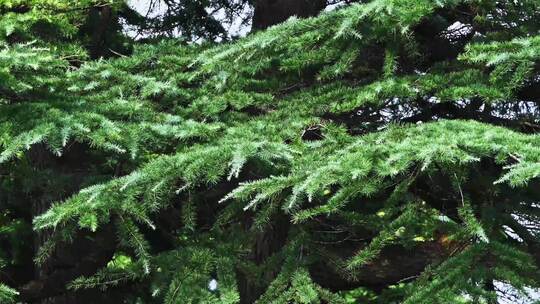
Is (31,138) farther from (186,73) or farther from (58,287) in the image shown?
(58,287)

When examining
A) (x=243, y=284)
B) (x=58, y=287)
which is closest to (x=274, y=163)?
(x=243, y=284)

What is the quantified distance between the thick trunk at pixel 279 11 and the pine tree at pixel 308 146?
4.38ft

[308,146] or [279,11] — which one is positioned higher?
[279,11]

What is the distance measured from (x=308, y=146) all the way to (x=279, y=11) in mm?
2881

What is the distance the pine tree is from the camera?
3.58m

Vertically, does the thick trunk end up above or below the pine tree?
above

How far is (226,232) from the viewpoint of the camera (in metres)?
4.66

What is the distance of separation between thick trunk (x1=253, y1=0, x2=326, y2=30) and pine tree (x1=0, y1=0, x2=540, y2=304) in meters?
1.34

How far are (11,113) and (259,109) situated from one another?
60.2 inches

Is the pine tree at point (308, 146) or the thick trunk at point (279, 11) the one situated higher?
the thick trunk at point (279, 11)

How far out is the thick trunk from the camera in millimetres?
6758

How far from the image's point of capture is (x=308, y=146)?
4.14m

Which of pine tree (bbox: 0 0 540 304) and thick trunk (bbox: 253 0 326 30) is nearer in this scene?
pine tree (bbox: 0 0 540 304)

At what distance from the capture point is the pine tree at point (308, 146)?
3.58 metres
